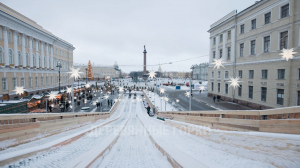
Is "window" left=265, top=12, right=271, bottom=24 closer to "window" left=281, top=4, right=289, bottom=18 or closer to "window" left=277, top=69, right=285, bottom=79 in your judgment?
"window" left=281, top=4, right=289, bottom=18

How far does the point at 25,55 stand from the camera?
3117 centimetres

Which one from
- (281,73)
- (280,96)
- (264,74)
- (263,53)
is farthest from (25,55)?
(280,96)

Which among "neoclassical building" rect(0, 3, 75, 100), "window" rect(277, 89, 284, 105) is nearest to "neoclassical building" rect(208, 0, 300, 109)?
"window" rect(277, 89, 284, 105)

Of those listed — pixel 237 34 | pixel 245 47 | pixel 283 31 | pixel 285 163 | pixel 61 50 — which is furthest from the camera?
pixel 61 50

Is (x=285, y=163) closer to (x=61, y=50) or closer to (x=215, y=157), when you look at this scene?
(x=215, y=157)

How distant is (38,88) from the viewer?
1417 inches

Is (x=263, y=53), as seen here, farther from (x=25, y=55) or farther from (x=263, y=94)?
(x=25, y=55)

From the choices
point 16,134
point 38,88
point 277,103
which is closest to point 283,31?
point 277,103

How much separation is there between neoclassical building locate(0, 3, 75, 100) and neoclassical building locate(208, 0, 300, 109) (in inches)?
1350

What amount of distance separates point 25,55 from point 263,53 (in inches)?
1699

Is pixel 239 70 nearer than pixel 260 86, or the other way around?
pixel 260 86

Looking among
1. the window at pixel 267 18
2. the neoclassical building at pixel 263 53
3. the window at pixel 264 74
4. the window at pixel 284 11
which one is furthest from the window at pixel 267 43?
the window at pixel 284 11

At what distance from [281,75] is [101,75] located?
130 meters

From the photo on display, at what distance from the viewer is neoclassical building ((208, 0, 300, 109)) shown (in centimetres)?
1707
